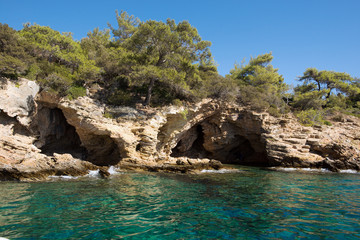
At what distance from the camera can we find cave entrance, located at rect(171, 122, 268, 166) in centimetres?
2647

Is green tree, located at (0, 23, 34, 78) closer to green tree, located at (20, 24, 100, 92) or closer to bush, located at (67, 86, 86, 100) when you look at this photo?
green tree, located at (20, 24, 100, 92)

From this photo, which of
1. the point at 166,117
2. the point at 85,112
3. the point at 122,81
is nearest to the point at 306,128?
the point at 166,117

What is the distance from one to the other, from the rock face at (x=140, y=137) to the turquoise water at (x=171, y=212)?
415cm

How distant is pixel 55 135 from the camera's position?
784 inches

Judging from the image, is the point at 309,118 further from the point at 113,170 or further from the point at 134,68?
the point at 113,170

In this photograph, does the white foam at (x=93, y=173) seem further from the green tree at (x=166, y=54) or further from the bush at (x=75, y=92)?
the green tree at (x=166, y=54)

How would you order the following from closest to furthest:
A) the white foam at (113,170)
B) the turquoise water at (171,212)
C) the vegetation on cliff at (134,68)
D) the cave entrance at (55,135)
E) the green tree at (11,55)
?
the turquoise water at (171,212), the green tree at (11,55), the white foam at (113,170), the vegetation on cliff at (134,68), the cave entrance at (55,135)

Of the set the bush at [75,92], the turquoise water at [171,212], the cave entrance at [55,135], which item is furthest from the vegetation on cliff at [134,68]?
the turquoise water at [171,212]

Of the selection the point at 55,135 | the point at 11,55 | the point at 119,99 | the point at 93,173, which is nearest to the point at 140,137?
the point at 119,99

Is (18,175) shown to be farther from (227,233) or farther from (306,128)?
(306,128)

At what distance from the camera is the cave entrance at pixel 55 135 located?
17931 mm

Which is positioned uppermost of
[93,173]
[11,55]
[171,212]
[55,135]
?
[11,55]

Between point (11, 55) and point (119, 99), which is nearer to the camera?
point (11, 55)

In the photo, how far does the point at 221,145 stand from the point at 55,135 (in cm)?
1889
